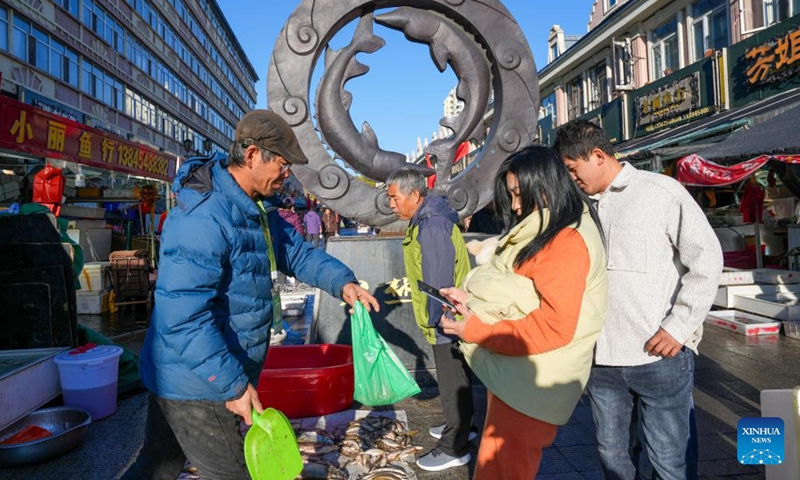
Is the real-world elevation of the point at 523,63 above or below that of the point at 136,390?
above

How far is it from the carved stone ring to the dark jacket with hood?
5.83 feet

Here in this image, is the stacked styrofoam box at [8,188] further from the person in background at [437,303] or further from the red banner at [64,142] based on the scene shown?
the person in background at [437,303]

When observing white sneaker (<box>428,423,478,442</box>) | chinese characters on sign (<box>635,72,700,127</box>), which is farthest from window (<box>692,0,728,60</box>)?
white sneaker (<box>428,423,478,442</box>)

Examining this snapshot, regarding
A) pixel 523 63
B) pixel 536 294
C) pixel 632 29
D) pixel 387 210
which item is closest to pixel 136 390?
pixel 387 210

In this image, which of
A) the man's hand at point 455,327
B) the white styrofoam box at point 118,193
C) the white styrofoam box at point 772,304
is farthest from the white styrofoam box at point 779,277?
the white styrofoam box at point 118,193

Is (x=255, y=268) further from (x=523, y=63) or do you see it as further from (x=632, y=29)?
(x=632, y=29)

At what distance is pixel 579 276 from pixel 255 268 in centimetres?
127

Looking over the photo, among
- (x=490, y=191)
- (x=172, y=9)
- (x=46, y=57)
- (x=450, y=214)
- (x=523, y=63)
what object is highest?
(x=172, y=9)

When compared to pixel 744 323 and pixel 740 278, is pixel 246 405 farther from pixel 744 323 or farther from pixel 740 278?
pixel 740 278

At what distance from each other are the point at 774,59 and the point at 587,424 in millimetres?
10820

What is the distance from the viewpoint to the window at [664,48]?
15.2 m

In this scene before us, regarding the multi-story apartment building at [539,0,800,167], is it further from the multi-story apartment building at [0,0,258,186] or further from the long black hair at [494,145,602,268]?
the multi-story apartment building at [0,0,258,186]

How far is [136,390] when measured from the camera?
15.5 ft

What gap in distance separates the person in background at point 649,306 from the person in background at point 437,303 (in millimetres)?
1068
